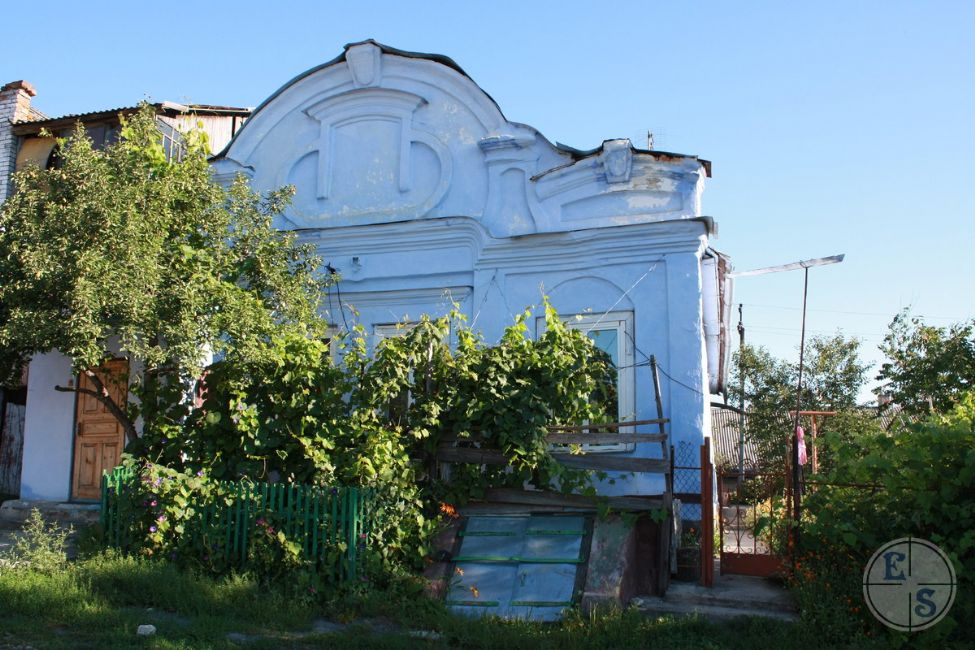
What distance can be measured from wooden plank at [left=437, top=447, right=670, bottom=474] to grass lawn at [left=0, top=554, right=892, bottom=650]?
137 centimetres

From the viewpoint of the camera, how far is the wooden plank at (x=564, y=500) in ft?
27.3

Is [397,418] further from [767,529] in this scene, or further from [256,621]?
[767,529]

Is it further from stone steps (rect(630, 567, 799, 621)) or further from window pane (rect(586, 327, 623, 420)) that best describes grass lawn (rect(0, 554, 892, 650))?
window pane (rect(586, 327, 623, 420))

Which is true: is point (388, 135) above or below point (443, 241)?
above

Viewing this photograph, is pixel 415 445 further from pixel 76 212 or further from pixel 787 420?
pixel 787 420

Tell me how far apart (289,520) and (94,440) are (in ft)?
16.3

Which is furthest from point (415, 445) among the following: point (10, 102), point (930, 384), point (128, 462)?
point (10, 102)

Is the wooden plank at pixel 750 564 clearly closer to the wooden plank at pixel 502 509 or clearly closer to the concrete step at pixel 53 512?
the wooden plank at pixel 502 509

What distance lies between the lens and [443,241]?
11148 millimetres

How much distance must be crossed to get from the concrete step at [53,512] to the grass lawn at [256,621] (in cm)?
300

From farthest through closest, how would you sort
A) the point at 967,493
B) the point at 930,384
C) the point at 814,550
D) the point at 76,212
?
the point at 930,384, the point at 76,212, the point at 814,550, the point at 967,493

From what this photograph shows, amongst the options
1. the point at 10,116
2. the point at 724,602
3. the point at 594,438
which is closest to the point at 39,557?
the point at 594,438

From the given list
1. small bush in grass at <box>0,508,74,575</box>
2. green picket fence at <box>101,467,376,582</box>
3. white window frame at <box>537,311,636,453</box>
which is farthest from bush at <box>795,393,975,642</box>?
small bush in grass at <box>0,508,74,575</box>

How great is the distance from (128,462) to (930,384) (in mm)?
12155
